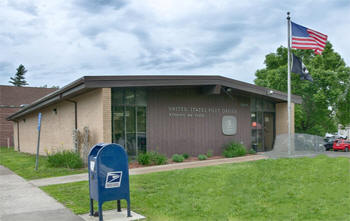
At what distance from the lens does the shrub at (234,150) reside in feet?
56.8

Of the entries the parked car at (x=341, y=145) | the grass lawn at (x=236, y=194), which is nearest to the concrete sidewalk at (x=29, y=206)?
the grass lawn at (x=236, y=194)

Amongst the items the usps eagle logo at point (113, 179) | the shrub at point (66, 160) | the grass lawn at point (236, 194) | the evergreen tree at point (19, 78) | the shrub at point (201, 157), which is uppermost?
the evergreen tree at point (19, 78)

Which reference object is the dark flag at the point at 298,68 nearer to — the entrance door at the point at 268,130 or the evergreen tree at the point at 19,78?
the entrance door at the point at 268,130

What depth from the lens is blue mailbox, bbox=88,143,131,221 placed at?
19.9 ft

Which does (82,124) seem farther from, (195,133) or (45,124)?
(45,124)

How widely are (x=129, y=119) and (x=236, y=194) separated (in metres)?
8.28

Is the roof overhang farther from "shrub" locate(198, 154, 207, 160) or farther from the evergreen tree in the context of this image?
the evergreen tree

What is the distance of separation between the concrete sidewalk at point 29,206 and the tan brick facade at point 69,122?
14.5ft

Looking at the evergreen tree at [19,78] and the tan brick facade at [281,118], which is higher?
the evergreen tree at [19,78]

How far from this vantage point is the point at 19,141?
30.6m

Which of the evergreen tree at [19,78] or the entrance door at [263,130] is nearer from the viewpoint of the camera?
the entrance door at [263,130]

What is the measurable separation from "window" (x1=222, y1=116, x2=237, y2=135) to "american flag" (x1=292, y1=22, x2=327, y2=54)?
5.06 meters

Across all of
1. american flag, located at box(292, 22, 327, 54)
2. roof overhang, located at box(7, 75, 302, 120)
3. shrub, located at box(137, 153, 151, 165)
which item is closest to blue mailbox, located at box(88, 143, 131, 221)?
roof overhang, located at box(7, 75, 302, 120)

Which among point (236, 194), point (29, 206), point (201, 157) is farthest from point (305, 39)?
point (29, 206)
